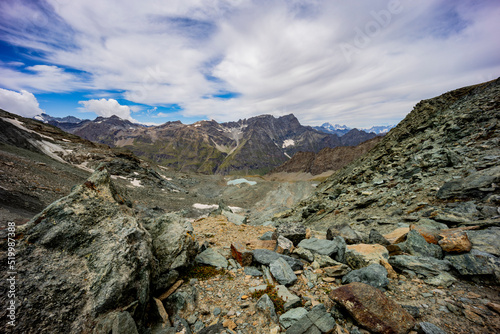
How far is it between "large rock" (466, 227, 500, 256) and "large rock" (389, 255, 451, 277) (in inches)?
48.6

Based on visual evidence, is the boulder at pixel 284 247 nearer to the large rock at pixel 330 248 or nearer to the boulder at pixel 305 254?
the boulder at pixel 305 254

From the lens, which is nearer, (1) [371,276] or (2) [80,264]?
(2) [80,264]

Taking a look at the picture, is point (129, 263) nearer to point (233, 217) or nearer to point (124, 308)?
point (124, 308)

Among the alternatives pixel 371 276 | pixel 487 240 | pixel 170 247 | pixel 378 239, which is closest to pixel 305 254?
pixel 371 276

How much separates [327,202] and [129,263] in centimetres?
2183

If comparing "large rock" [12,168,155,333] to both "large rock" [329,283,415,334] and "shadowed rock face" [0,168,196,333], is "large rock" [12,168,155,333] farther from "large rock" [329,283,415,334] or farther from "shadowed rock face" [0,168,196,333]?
"large rock" [329,283,415,334]

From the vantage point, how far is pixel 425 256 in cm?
698

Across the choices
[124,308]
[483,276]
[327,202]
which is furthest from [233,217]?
[483,276]

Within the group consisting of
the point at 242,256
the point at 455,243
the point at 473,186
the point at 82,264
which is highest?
the point at 82,264

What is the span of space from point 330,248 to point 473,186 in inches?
396

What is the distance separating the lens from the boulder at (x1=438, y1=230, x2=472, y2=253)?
637cm

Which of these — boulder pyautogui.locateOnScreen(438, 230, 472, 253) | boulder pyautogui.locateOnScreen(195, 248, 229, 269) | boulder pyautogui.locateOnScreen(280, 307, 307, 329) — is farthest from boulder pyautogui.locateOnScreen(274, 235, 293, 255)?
boulder pyautogui.locateOnScreen(438, 230, 472, 253)

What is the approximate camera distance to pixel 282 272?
7.11m

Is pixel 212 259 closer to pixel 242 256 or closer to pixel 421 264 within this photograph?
pixel 242 256
